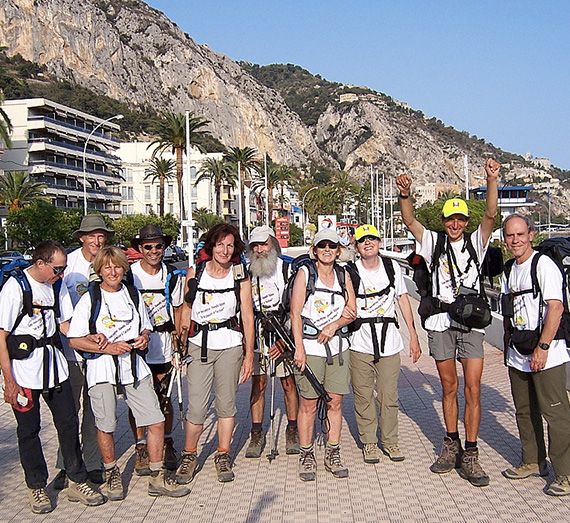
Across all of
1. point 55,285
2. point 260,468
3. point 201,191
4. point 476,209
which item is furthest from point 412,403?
point 201,191

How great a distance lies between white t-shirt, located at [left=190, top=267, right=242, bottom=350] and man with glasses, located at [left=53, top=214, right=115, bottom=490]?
0.88 metres

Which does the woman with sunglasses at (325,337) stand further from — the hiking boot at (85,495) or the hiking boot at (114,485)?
the hiking boot at (85,495)

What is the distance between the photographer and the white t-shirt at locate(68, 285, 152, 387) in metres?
4.92

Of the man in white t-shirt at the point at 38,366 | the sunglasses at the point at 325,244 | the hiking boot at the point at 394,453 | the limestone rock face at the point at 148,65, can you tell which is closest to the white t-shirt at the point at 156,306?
the man in white t-shirt at the point at 38,366

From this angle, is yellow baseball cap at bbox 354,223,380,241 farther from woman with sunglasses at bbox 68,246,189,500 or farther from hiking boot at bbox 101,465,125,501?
hiking boot at bbox 101,465,125,501

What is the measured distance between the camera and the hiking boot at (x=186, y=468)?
17.6ft

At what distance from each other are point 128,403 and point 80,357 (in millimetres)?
531

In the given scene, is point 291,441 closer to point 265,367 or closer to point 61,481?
point 265,367

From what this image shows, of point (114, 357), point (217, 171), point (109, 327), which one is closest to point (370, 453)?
point (114, 357)

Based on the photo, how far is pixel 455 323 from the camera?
531cm

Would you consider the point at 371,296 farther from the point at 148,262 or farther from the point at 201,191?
the point at 201,191

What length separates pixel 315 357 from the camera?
5.49m

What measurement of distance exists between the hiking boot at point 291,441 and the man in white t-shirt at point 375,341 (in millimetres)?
599

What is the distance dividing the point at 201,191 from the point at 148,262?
92.8m
